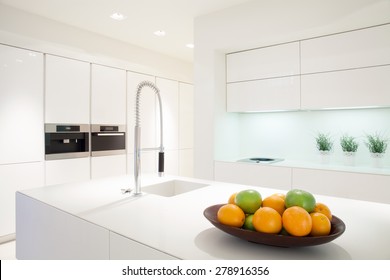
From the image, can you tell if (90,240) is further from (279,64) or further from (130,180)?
(279,64)

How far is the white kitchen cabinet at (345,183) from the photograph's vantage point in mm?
2340

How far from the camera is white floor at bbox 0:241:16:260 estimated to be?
263cm

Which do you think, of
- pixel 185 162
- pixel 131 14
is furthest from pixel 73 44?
pixel 185 162

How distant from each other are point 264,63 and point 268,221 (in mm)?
2593

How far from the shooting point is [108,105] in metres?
3.88

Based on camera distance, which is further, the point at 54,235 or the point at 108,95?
the point at 108,95

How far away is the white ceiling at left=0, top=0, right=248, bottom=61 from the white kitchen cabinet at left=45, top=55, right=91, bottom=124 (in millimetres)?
536

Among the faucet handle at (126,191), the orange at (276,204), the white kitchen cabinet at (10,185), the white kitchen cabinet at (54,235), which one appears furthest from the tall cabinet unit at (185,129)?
the orange at (276,204)

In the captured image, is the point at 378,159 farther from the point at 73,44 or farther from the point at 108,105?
the point at 73,44

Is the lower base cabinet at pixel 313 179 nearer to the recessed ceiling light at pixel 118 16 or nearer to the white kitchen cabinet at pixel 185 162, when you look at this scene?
the white kitchen cabinet at pixel 185 162

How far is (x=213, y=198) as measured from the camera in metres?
1.52

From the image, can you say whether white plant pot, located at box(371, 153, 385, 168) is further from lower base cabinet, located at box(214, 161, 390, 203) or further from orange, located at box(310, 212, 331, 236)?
orange, located at box(310, 212, 331, 236)

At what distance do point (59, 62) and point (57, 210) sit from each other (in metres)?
2.53
